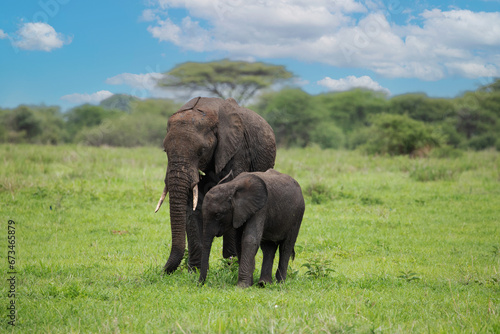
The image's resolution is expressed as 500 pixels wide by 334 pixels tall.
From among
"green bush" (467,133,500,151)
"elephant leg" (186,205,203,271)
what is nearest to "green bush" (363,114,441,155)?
"green bush" (467,133,500,151)

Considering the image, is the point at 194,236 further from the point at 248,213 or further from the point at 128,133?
the point at 128,133

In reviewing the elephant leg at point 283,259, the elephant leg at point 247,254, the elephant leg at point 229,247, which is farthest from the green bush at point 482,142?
the elephant leg at point 247,254

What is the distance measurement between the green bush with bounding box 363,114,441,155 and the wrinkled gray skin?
23.1m

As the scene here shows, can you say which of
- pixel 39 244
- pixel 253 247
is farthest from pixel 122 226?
pixel 253 247

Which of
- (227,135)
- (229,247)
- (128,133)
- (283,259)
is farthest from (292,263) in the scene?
(128,133)

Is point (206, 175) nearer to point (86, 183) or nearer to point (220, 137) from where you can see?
point (220, 137)

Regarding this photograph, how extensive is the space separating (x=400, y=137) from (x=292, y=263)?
71.7 ft

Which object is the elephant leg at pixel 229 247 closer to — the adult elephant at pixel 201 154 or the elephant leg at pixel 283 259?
the adult elephant at pixel 201 154

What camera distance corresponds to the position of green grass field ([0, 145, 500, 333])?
5.50 m

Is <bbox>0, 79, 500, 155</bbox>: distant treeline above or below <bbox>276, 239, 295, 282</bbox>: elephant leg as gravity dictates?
above

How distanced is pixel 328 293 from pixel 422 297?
3.65ft

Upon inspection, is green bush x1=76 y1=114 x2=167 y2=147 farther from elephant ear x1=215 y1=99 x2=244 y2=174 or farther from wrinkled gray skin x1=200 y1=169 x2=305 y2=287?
wrinkled gray skin x1=200 y1=169 x2=305 y2=287

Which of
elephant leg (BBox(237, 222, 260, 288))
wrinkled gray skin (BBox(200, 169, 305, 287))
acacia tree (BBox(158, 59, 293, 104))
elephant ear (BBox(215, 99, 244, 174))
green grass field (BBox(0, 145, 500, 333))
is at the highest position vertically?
acacia tree (BBox(158, 59, 293, 104))

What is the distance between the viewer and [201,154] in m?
7.29
